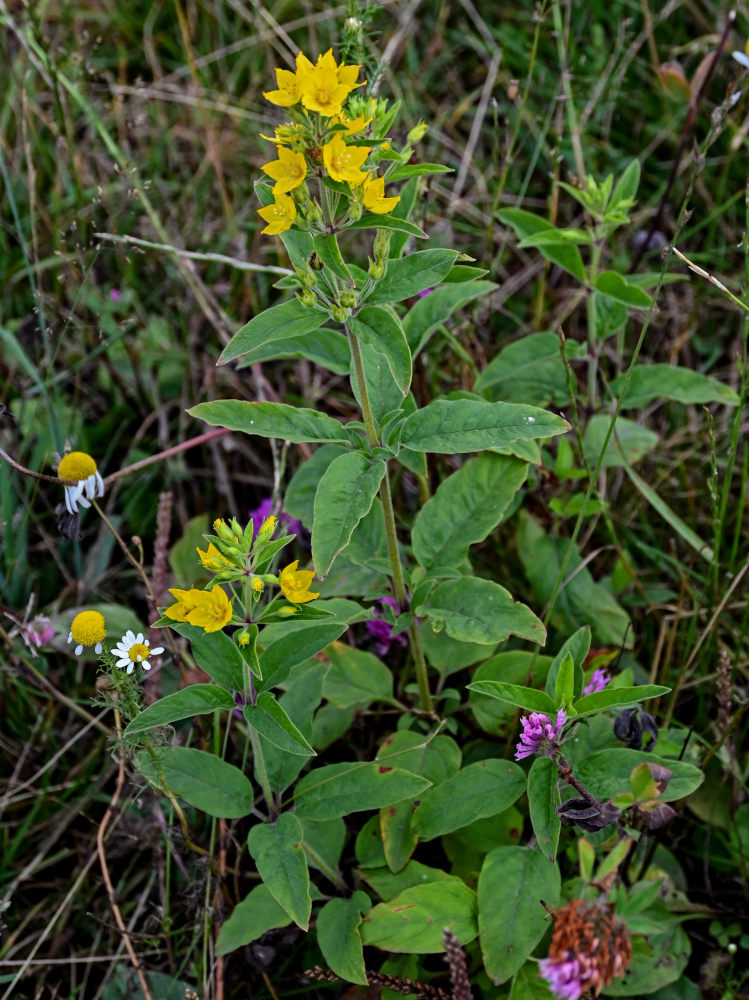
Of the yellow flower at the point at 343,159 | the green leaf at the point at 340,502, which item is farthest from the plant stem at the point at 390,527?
the yellow flower at the point at 343,159

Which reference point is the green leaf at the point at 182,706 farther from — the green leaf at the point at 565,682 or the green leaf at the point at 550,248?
the green leaf at the point at 550,248

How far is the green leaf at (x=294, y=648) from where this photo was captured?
1.72 m

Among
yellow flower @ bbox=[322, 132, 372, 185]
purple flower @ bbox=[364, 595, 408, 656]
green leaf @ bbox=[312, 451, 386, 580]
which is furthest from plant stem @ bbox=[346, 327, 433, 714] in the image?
yellow flower @ bbox=[322, 132, 372, 185]

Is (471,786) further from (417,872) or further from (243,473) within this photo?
(243,473)

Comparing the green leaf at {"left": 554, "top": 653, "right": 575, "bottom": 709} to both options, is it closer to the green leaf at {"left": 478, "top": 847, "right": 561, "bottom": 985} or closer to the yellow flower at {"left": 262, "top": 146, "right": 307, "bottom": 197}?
the green leaf at {"left": 478, "top": 847, "right": 561, "bottom": 985}

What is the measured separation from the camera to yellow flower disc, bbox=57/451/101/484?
213 centimetres

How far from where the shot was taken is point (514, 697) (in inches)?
67.7

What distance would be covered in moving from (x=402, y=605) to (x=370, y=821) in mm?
459

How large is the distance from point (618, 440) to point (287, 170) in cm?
121

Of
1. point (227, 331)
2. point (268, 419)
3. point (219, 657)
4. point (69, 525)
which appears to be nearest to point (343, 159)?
point (268, 419)

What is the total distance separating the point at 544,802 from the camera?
1.70 meters

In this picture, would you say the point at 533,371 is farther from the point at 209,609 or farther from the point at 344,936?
the point at 344,936

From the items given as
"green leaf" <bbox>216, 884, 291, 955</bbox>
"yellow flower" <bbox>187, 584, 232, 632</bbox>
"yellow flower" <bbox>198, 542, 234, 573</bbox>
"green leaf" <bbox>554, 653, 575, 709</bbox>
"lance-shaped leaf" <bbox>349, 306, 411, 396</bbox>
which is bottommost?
"green leaf" <bbox>216, 884, 291, 955</bbox>

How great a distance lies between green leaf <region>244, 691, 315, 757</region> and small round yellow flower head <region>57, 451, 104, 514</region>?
0.74 metres
